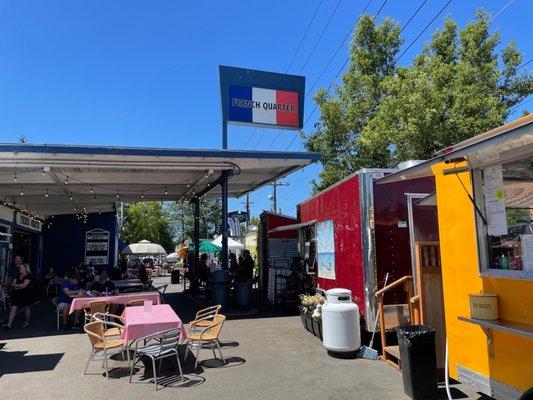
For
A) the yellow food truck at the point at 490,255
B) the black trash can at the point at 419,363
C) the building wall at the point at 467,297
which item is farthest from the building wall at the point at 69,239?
the yellow food truck at the point at 490,255

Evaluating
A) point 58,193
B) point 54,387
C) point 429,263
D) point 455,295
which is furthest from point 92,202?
point 455,295

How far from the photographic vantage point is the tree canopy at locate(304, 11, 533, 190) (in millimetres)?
13219

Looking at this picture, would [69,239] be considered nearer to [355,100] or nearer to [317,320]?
[355,100]

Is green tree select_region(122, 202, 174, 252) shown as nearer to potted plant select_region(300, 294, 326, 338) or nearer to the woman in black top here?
the woman in black top

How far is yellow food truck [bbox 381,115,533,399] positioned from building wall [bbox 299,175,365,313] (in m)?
3.05

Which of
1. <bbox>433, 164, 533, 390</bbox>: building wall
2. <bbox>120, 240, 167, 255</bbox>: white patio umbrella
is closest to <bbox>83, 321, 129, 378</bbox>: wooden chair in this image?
<bbox>433, 164, 533, 390</bbox>: building wall

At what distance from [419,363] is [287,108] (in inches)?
402

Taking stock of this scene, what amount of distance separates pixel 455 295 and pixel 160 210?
160ft

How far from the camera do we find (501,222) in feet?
13.1

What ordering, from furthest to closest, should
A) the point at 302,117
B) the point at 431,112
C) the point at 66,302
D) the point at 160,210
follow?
the point at 160,210
the point at 302,117
the point at 431,112
the point at 66,302

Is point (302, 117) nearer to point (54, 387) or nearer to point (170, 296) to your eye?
point (170, 296)

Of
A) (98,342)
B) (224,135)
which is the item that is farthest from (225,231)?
(98,342)

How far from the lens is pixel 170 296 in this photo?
1773cm

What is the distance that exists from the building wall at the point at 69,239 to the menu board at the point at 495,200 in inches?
851
